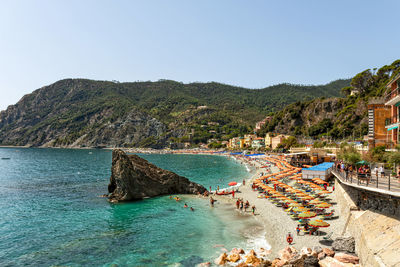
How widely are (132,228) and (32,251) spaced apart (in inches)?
291

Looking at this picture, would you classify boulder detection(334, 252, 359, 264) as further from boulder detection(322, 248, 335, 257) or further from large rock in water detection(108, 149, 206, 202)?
A: large rock in water detection(108, 149, 206, 202)

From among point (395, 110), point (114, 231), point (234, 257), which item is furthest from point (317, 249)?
point (395, 110)

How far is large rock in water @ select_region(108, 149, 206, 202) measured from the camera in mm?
32094

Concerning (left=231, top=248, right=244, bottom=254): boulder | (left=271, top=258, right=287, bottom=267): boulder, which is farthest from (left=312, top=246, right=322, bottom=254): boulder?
(left=231, top=248, right=244, bottom=254): boulder

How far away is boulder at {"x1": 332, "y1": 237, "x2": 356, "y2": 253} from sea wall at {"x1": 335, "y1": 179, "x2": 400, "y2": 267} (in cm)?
38

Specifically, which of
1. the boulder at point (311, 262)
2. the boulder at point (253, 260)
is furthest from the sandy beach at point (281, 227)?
the boulder at point (311, 262)

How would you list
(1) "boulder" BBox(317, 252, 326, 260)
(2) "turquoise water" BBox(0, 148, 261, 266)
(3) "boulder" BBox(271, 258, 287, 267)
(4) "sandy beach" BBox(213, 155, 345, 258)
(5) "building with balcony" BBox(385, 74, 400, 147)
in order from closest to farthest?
(3) "boulder" BBox(271, 258, 287, 267) → (1) "boulder" BBox(317, 252, 326, 260) → (2) "turquoise water" BBox(0, 148, 261, 266) → (4) "sandy beach" BBox(213, 155, 345, 258) → (5) "building with balcony" BBox(385, 74, 400, 147)

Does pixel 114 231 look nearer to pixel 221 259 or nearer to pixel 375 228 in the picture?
pixel 221 259

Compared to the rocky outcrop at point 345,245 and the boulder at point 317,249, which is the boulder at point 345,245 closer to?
the rocky outcrop at point 345,245

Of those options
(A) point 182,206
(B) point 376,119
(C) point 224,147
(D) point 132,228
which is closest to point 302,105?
(C) point 224,147

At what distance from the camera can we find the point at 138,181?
33000 mm

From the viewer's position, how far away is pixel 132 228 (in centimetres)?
2206

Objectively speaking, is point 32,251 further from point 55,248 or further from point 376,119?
point 376,119

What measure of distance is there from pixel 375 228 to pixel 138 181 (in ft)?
87.3
